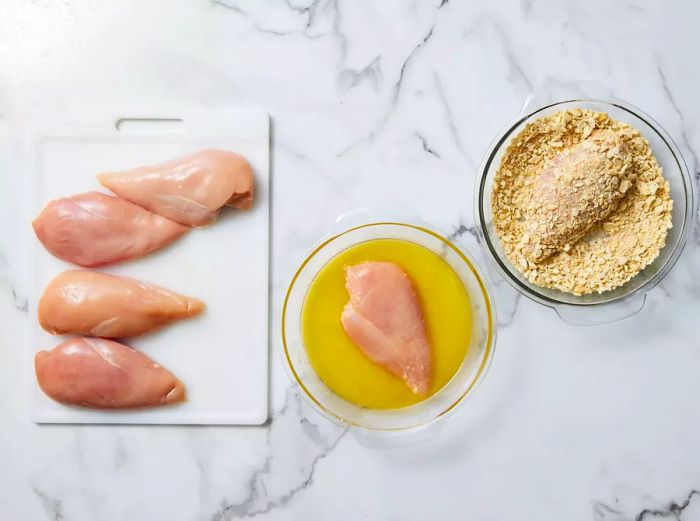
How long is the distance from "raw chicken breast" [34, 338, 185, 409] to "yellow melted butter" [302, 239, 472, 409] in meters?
0.28

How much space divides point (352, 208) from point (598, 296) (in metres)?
0.45

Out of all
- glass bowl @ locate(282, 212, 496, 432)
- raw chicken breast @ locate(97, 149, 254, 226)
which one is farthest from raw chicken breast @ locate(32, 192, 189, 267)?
glass bowl @ locate(282, 212, 496, 432)

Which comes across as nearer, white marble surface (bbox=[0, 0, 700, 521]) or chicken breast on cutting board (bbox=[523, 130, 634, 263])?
chicken breast on cutting board (bbox=[523, 130, 634, 263])

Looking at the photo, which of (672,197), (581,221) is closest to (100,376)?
(581,221)

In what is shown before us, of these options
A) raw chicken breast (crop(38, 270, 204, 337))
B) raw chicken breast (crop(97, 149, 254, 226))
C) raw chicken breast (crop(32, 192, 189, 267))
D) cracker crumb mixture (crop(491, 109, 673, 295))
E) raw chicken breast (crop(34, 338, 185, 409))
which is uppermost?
cracker crumb mixture (crop(491, 109, 673, 295))

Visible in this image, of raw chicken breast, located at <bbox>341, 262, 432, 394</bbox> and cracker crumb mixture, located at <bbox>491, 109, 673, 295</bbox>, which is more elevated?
cracker crumb mixture, located at <bbox>491, 109, 673, 295</bbox>

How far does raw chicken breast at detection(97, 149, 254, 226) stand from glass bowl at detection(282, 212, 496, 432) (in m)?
0.17

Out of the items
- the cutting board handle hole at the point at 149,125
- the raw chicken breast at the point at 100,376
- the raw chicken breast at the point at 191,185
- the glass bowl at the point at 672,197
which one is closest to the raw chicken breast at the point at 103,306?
the raw chicken breast at the point at 100,376

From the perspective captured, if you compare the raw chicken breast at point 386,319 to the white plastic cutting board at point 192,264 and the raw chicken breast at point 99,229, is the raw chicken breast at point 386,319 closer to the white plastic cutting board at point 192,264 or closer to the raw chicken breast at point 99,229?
the white plastic cutting board at point 192,264

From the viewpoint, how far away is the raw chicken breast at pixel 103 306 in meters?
1.21

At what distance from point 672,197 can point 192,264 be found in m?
0.84

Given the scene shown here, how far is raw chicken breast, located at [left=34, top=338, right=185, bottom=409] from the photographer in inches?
48.0

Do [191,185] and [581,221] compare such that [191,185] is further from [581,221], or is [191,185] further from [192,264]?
[581,221]

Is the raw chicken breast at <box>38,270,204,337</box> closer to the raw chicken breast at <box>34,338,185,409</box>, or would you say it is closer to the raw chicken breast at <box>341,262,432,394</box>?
the raw chicken breast at <box>34,338,185,409</box>
